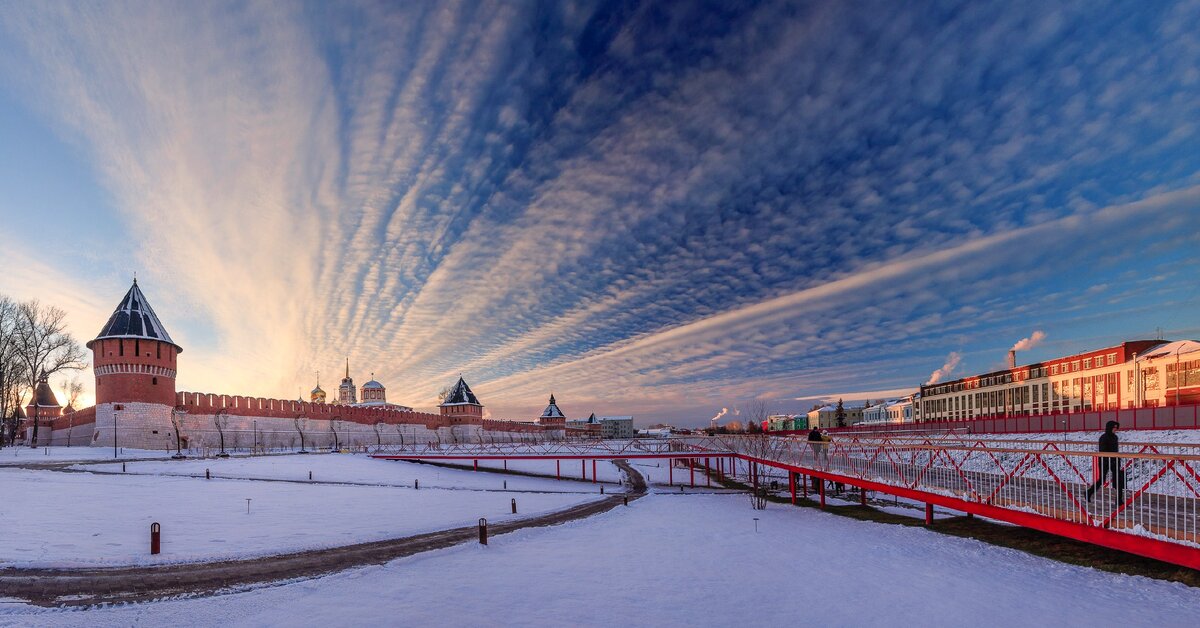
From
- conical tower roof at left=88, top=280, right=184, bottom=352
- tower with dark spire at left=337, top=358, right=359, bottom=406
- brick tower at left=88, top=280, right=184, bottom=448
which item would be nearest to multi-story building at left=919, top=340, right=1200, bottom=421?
brick tower at left=88, top=280, right=184, bottom=448

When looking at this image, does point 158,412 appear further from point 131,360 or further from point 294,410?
point 294,410

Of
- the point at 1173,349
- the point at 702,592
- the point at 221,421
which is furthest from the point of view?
the point at 1173,349

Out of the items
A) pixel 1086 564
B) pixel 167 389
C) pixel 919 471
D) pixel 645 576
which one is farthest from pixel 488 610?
pixel 167 389

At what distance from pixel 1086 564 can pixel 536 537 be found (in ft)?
42.4

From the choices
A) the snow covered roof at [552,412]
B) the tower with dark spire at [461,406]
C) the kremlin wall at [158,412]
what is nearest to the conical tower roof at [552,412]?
the snow covered roof at [552,412]

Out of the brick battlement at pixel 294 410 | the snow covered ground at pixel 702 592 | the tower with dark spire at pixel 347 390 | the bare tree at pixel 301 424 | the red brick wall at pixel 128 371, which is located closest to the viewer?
the snow covered ground at pixel 702 592

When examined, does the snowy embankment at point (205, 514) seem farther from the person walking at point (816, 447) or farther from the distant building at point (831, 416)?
the distant building at point (831, 416)

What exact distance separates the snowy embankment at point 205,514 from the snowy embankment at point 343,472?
165cm

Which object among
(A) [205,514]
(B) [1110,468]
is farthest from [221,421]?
(B) [1110,468]

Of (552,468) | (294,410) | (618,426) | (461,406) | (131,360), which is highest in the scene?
(131,360)

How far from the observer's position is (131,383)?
125 feet

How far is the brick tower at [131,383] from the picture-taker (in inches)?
1489

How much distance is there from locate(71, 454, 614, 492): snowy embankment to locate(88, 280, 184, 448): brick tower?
26.6 feet

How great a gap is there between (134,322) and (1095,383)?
265 ft
